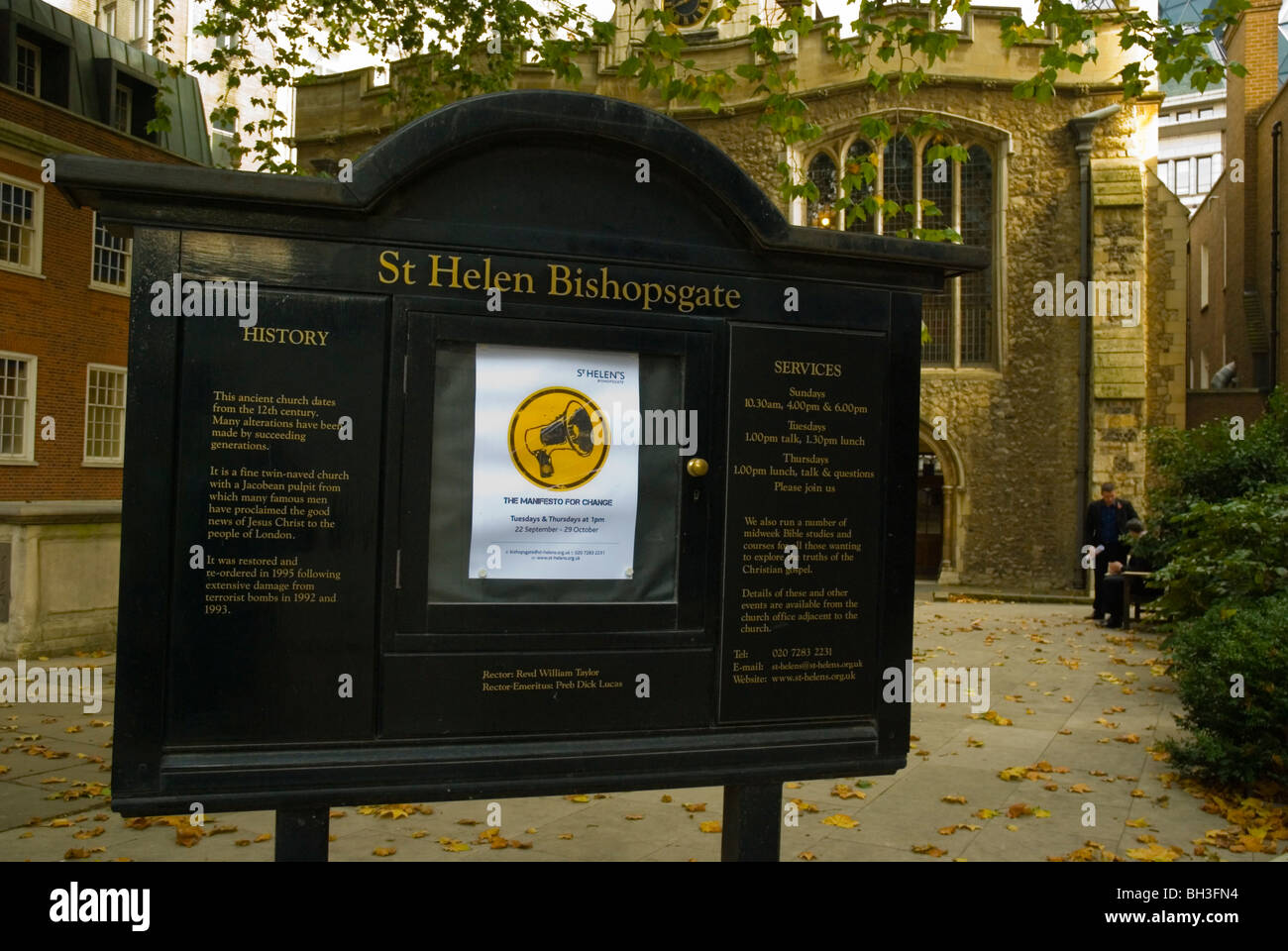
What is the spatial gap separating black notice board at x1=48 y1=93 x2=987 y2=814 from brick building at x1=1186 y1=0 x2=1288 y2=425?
78.4 feet

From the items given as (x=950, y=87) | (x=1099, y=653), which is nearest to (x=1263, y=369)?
(x=950, y=87)

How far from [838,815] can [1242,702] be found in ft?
8.07

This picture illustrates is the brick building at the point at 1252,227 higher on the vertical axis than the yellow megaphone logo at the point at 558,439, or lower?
higher

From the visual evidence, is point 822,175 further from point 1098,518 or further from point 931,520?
point 1098,518

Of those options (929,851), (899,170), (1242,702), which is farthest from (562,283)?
(899,170)

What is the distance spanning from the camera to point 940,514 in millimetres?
23922

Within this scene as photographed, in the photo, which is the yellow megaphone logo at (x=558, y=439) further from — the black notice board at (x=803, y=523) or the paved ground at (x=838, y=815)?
the paved ground at (x=838, y=815)

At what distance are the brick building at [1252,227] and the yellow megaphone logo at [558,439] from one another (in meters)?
24.4

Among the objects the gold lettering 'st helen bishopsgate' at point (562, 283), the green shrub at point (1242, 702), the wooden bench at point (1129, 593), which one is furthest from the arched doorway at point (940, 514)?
the gold lettering 'st helen bishopsgate' at point (562, 283)

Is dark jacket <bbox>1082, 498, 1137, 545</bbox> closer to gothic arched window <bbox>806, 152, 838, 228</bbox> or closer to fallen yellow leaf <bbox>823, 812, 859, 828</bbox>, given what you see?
gothic arched window <bbox>806, 152, 838, 228</bbox>

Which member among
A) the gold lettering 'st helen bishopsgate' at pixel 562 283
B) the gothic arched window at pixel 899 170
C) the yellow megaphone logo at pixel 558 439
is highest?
the gothic arched window at pixel 899 170

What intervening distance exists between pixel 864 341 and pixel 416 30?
40.4 feet

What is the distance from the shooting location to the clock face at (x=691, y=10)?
85.1ft
